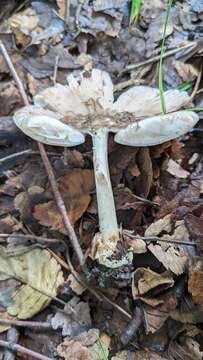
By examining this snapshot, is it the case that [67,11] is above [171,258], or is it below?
above

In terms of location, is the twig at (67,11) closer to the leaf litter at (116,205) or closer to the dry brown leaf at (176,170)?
the leaf litter at (116,205)

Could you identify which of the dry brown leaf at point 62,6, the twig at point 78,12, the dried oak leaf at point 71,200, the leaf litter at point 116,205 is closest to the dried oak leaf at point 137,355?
the leaf litter at point 116,205

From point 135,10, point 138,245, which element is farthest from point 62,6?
point 138,245

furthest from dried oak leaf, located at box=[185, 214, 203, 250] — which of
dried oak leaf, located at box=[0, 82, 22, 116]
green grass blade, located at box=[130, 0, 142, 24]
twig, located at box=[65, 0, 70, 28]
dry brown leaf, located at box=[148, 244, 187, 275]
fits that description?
twig, located at box=[65, 0, 70, 28]

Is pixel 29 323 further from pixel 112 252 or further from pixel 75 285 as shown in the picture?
pixel 112 252

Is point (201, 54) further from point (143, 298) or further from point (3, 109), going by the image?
point (143, 298)
